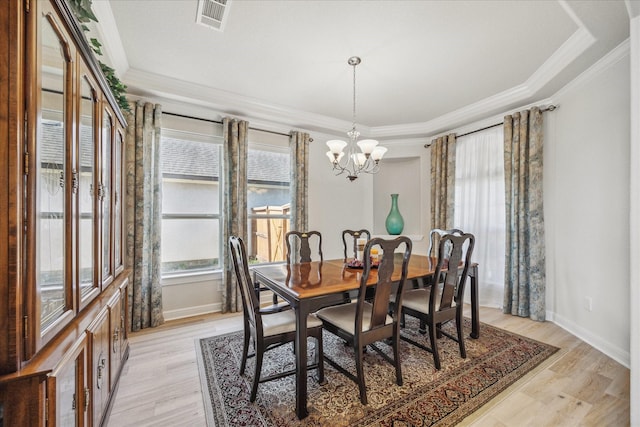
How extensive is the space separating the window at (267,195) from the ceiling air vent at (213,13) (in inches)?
67.0

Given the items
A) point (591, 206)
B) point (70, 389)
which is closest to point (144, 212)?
point (70, 389)

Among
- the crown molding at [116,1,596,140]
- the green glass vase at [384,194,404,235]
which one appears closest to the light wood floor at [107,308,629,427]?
the green glass vase at [384,194,404,235]

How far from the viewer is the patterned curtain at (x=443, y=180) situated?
415 cm

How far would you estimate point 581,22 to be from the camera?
2.05 m

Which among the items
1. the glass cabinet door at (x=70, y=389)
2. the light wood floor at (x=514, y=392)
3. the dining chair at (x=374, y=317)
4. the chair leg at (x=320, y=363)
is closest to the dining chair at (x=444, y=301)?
the dining chair at (x=374, y=317)

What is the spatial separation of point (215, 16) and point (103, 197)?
157 centimetres

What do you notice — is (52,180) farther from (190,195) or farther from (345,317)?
(190,195)

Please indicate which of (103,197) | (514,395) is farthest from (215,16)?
(514,395)

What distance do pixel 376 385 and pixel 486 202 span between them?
3.05m

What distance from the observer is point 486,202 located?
12.6 ft

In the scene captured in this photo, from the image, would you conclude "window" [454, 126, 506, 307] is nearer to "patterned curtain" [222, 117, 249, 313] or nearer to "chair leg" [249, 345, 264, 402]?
"patterned curtain" [222, 117, 249, 313]

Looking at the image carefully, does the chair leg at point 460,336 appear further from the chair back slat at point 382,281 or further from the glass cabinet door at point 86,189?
Answer: the glass cabinet door at point 86,189

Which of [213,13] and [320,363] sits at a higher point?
[213,13]

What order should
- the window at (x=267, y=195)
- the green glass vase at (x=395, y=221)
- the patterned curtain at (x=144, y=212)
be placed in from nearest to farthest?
the patterned curtain at (x=144, y=212) → the window at (x=267, y=195) → the green glass vase at (x=395, y=221)
